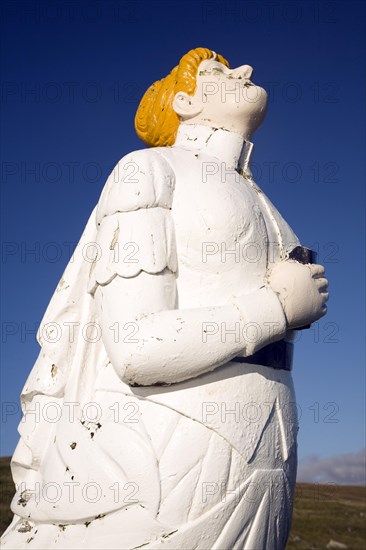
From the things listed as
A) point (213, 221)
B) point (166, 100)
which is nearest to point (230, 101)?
point (166, 100)

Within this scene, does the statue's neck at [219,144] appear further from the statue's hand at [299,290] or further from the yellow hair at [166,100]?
the statue's hand at [299,290]

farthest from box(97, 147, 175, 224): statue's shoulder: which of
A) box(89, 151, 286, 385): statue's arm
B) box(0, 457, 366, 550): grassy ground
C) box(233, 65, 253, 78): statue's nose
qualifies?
box(0, 457, 366, 550): grassy ground

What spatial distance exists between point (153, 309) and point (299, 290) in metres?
0.68

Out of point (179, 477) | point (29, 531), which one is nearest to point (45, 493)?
point (29, 531)

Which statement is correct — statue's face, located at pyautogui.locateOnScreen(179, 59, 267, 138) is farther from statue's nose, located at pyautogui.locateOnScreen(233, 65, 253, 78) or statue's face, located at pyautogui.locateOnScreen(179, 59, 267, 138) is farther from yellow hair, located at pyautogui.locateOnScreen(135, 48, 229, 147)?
yellow hair, located at pyautogui.locateOnScreen(135, 48, 229, 147)

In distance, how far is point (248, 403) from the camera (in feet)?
8.75

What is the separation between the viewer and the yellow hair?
3.50m

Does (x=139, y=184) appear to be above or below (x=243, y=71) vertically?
below

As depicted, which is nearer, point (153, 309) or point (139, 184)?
point (153, 309)

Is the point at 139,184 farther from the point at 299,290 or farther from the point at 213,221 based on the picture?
the point at 299,290

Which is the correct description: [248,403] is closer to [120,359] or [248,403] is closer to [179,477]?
[179,477]

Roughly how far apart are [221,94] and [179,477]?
2.02m

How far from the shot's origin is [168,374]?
2547mm

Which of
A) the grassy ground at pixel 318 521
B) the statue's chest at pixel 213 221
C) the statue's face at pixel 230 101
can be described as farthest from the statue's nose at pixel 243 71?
the grassy ground at pixel 318 521
